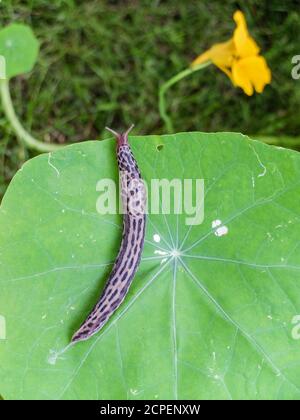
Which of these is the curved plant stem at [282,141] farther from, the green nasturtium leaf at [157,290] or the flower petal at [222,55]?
the green nasturtium leaf at [157,290]

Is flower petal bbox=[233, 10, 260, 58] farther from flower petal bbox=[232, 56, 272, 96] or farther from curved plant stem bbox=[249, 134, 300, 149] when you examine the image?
curved plant stem bbox=[249, 134, 300, 149]

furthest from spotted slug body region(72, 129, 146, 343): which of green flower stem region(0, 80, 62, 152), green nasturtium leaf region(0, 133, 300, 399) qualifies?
green flower stem region(0, 80, 62, 152)

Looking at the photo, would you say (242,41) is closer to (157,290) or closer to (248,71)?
(248,71)

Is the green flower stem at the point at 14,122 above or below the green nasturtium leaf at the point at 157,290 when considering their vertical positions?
above

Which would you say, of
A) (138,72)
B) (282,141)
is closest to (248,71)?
(282,141)

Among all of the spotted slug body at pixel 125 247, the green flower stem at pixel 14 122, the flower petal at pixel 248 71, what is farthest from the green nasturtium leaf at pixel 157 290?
the green flower stem at pixel 14 122

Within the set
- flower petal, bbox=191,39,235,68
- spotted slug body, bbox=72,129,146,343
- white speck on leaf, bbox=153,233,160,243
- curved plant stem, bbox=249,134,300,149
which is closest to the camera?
spotted slug body, bbox=72,129,146,343
